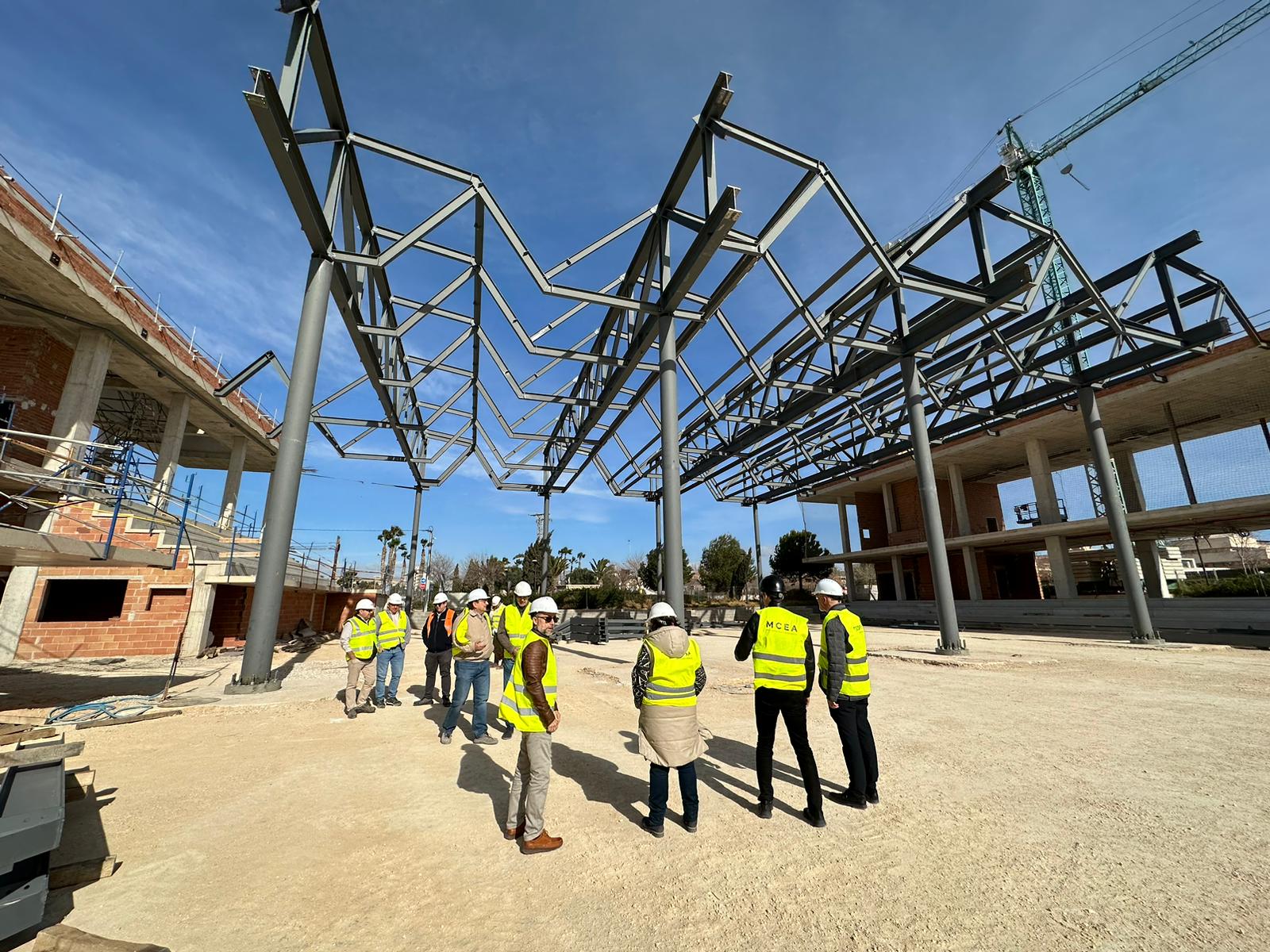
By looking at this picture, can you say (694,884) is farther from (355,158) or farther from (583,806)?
(355,158)

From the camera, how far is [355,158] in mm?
9164

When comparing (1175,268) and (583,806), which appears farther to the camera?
(1175,268)

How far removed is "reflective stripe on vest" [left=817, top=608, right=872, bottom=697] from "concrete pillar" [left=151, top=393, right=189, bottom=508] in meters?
20.5

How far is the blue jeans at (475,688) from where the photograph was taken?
6.12 metres

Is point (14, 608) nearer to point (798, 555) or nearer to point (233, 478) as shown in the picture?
point (233, 478)

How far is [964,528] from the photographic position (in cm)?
2914

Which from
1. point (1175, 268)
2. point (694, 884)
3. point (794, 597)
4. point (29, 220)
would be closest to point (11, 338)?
point (29, 220)

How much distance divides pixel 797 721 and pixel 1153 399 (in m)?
25.3

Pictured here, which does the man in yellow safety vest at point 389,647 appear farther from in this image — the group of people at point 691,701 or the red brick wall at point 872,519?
the red brick wall at point 872,519

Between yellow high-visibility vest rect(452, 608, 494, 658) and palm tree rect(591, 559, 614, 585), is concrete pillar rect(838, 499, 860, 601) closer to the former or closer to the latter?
palm tree rect(591, 559, 614, 585)

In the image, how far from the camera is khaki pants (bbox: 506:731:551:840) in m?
3.51

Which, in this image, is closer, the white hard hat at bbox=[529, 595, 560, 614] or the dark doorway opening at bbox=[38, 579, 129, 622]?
the white hard hat at bbox=[529, 595, 560, 614]

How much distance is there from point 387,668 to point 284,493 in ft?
10.4

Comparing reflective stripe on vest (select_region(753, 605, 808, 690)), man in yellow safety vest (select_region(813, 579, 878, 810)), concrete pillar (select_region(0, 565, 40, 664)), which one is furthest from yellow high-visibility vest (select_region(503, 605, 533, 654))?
concrete pillar (select_region(0, 565, 40, 664))
